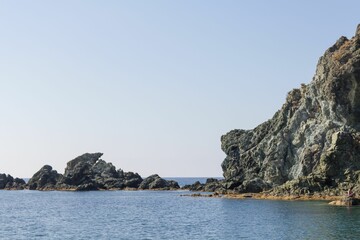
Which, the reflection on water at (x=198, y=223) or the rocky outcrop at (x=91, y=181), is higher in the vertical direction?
the rocky outcrop at (x=91, y=181)

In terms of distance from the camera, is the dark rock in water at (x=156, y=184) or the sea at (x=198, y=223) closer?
the sea at (x=198, y=223)

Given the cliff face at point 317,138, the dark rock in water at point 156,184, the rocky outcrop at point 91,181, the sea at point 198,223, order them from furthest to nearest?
1. the dark rock in water at point 156,184
2. the rocky outcrop at point 91,181
3. the cliff face at point 317,138
4. the sea at point 198,223

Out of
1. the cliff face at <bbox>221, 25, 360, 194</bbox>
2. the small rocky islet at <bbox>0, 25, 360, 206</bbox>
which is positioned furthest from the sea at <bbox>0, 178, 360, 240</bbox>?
the cliff face at <bbox>221, 25, 360, 194</bbox>

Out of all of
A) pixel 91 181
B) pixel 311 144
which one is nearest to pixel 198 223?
pixel 311 144

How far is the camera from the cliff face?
105 metres

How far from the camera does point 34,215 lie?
92.9 metres

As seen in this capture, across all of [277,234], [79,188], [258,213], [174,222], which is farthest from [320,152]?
[79,188]

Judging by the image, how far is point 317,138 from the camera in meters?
113

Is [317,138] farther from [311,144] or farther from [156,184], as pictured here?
[156,184]

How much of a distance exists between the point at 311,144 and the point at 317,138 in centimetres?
219

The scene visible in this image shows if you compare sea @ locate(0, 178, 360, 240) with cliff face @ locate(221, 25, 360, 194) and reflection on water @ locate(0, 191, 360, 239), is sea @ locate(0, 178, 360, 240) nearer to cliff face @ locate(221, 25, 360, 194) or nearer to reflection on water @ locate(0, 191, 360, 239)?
reflection on water @ locate(0, 191, 360, 239)

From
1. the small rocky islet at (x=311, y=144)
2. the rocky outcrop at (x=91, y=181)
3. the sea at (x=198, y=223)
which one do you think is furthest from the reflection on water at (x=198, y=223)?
the rocky outcrop at (x=91, y=181)

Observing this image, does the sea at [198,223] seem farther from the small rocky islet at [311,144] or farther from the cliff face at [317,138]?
the cliff face at [317,138]

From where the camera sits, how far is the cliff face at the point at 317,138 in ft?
346
